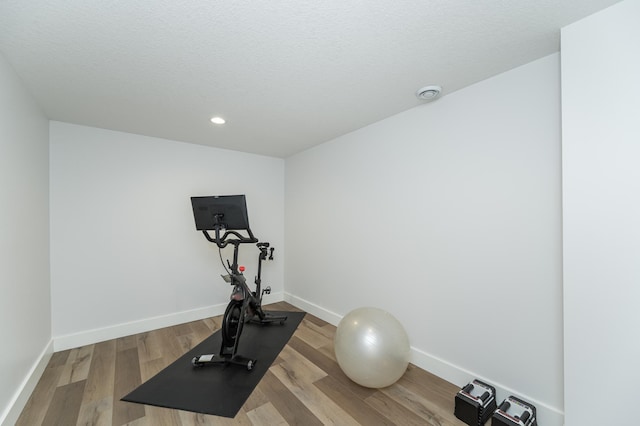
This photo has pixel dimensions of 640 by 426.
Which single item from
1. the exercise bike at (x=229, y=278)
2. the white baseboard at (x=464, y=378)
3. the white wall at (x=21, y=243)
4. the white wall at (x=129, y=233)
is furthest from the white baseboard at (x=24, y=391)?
the white baseboard at (x=464, y=378)

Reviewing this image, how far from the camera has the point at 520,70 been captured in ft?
5.54

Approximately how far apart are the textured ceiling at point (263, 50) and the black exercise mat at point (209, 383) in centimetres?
231

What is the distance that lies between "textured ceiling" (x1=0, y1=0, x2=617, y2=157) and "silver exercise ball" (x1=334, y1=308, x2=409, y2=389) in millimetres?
1841

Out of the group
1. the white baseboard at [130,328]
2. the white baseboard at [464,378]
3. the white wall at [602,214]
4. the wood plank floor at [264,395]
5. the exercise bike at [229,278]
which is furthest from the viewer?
the white baseboard at [130,328]

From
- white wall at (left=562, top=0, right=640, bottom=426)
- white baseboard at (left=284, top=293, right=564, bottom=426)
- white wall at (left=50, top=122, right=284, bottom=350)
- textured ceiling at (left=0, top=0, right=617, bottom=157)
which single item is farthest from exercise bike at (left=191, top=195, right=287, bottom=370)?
white wall at (left=562, top=0, right=640, bottom=426)

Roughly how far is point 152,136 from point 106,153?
500mm

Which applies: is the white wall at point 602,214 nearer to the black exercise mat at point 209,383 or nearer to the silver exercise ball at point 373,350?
the silver exercise ball at point 373,350

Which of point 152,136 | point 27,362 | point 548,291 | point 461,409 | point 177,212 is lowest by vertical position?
point 461,409

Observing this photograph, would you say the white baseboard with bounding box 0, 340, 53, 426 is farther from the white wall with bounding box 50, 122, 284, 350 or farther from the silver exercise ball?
the silver exercise ball

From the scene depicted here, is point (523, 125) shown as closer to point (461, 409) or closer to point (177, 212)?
point (461, 409)

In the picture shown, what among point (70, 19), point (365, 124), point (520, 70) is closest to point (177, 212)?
point (70, 19)

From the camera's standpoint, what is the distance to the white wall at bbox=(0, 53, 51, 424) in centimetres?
155

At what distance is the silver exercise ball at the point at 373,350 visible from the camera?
1838 mm

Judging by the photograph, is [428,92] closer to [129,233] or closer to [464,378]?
[464,378]
